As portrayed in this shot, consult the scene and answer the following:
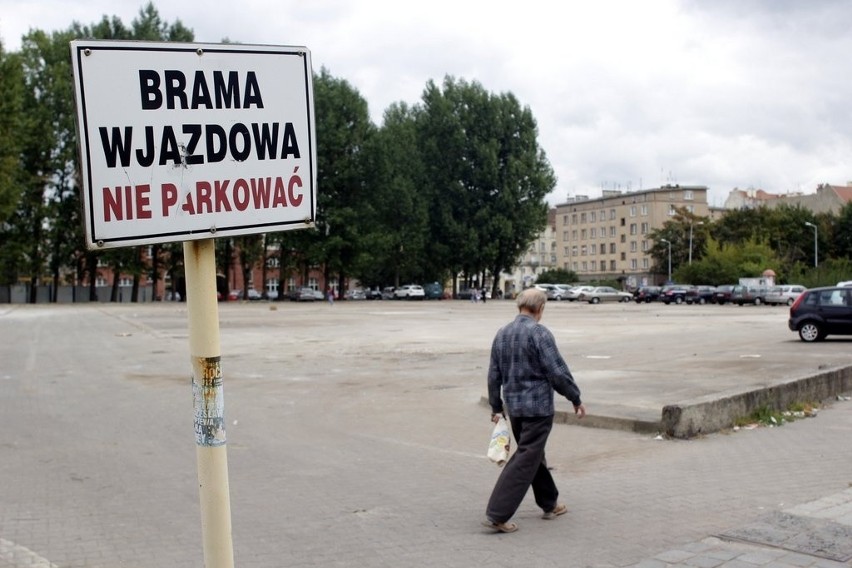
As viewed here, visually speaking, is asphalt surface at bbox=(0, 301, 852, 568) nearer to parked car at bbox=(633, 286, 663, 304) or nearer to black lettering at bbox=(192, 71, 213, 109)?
black lettering at bbox=(192, 71, 213, 109)

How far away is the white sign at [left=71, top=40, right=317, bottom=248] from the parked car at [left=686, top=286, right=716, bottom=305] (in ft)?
237

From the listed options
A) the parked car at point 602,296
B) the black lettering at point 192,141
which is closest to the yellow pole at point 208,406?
the black lettering at point 192,141

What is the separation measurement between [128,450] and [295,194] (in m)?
7.00

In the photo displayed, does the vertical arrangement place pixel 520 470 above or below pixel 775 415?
above

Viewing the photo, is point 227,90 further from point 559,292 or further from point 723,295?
point 559,292

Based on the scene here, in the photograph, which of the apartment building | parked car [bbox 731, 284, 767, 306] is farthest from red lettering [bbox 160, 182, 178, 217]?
the apartment building

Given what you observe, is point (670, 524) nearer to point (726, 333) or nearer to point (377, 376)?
point (377, 376)

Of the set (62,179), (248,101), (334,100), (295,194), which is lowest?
(295,194)

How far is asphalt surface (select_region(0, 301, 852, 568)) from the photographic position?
5.63 m

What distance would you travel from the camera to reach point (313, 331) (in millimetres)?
31031

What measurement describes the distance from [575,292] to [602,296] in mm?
4047

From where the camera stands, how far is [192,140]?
2.90 m

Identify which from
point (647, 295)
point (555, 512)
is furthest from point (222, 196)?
point (647, 295)

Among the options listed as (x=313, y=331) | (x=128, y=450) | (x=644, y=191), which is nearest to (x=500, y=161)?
(x=313, y=331)
